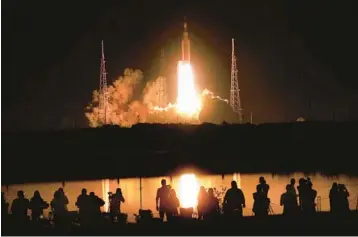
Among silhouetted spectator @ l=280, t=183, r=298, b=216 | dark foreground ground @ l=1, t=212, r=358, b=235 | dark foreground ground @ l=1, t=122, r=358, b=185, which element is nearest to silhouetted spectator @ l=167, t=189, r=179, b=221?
dark foreground ground @ l=1, t=212, r=358, b=235

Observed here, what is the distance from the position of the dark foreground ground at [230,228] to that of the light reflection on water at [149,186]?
1654cm

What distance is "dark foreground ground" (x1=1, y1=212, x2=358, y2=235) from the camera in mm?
26078

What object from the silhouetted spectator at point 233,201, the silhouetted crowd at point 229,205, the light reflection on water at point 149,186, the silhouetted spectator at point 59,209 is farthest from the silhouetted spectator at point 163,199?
the light reflection on water at point 149,186

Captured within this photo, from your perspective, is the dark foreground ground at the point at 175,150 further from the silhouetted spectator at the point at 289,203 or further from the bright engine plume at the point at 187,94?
the silhouetted spectator at the point at 289,203

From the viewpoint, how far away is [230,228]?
88.0ft

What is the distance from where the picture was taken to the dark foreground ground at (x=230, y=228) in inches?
1027

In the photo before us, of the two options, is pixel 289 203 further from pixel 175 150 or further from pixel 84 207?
pixel 175 150

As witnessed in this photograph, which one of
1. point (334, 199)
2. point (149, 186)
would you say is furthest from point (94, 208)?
point (149, 186)

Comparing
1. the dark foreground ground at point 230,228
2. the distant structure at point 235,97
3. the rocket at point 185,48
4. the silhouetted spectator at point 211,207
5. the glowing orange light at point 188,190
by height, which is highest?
the rocket at point 185,48

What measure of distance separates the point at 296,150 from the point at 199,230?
66.6 meters

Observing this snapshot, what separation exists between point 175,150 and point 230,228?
69.2m

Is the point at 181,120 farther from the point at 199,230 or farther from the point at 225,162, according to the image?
the point at 199,230

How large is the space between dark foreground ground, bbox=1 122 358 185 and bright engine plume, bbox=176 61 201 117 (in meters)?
26.6

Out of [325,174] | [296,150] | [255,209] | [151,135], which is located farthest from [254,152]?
[255,209]
